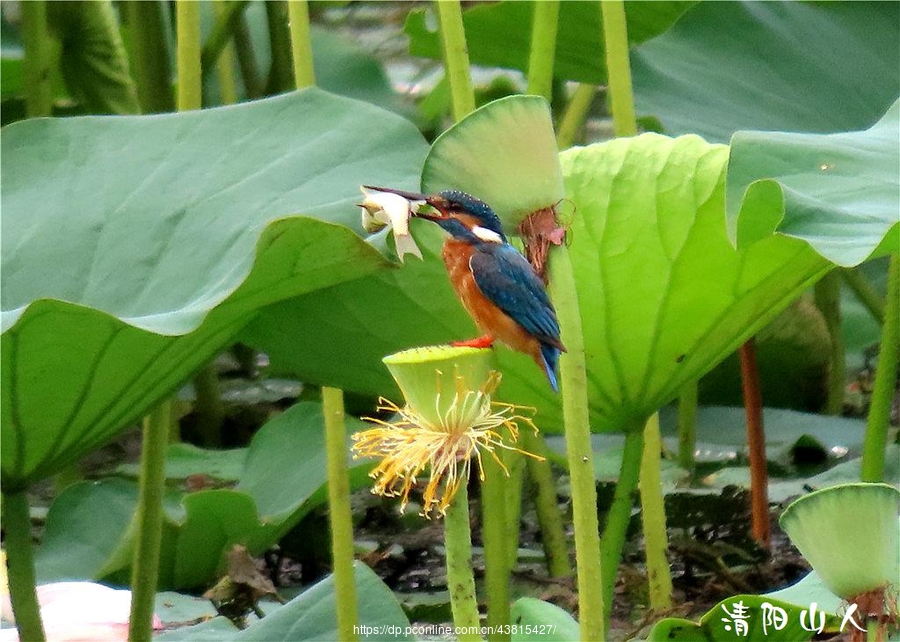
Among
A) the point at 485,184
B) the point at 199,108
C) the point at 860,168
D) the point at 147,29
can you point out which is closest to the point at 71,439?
the point at 199,108

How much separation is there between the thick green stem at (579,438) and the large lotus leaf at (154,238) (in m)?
0.33

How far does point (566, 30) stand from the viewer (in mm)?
1957

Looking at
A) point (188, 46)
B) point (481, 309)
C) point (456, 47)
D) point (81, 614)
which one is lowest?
point (81, 614)

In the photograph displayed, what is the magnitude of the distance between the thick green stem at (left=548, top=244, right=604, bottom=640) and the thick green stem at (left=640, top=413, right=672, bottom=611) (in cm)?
57

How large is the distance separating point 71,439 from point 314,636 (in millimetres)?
284

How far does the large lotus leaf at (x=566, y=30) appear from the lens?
6.28 feet

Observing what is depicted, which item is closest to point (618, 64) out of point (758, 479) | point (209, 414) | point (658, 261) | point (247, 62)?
point (658, 261)

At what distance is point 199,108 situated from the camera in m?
1.28

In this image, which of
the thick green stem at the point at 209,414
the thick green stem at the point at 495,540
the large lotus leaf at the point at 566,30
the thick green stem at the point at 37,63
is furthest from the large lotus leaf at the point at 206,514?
the large lotus leaf at the point at 566,30

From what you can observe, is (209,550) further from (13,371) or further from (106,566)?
(13,371)

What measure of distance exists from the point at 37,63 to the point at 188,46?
2.00 ft

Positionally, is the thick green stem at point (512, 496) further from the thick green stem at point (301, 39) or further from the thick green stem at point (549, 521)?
the thick green stem at point (301, 39)

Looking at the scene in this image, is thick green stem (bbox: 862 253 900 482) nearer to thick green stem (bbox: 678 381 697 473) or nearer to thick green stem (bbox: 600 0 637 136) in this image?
thick green stem (bbox: 600 0 637 136)

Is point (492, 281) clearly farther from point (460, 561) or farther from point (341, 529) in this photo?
point (341, 529)
